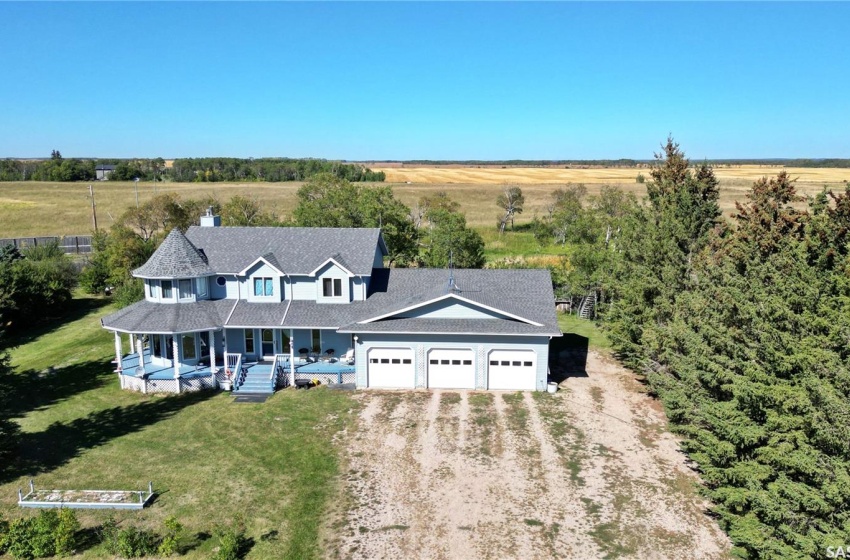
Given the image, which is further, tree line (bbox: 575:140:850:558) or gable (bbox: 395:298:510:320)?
gable (bbox: 395:298:510:320)

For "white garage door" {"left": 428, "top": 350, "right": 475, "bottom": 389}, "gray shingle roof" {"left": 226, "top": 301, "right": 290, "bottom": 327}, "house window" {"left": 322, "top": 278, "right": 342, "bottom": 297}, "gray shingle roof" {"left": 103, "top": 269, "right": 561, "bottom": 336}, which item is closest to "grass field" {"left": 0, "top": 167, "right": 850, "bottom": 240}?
"gray shingle roof" {"left": 103, "top": 269, "right": 561, "bottom": 336}

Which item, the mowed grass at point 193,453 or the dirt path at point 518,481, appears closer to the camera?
the dirt path at point 518,481

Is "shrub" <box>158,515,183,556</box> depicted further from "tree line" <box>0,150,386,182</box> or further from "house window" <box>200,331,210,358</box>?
"tree line" <box>0,150,386,182</box>

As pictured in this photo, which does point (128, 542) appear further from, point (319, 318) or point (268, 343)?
point (268, 343)

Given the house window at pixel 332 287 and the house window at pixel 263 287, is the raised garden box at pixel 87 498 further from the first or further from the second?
the house window at pixel 332 287

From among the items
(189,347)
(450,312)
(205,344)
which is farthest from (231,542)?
(205,344)

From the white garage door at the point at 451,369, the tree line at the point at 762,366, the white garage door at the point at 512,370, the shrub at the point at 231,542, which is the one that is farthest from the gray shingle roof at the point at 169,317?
the tree line at the point at 762,366
